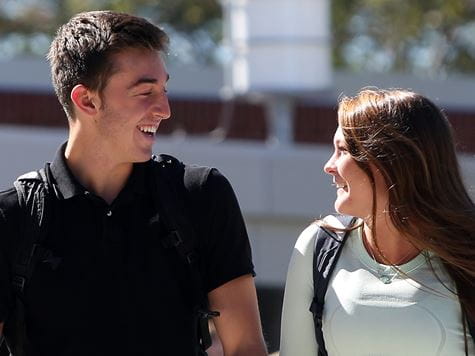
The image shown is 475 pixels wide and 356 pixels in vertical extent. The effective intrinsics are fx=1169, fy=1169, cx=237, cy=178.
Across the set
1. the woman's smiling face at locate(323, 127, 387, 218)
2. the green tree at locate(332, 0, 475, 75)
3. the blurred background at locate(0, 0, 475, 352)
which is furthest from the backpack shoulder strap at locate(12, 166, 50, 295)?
the green tree at locate(332, 0, 475, 75)

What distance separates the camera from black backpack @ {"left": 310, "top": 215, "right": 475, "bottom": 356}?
331cm

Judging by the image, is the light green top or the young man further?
the young man

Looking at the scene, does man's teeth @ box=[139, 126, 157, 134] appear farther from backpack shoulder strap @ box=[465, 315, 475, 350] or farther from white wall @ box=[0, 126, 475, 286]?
white wall @ box=[0, 126, 475, 286]

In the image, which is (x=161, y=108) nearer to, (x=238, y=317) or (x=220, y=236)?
(x=220, y=236)

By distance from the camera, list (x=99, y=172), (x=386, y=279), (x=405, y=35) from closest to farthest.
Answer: (x=386, y=279) → (x=99, y=172) → (x=405, y=35)

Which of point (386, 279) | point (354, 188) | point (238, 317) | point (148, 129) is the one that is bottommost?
point (238, 317)

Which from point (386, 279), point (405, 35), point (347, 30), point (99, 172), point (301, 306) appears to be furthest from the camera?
point (347, 30)

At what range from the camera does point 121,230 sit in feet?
11.1

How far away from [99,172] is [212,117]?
9.37 meters

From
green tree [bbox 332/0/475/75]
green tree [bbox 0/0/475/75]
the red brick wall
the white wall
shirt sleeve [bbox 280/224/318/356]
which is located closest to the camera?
shirt sleeve [bbox 280/224/318/356]

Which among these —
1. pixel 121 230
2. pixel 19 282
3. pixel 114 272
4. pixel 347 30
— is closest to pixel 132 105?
pixel 121 230

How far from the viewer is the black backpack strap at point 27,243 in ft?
10.8

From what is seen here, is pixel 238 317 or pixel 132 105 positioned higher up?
pixel 132 105

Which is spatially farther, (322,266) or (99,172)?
(99,172)
